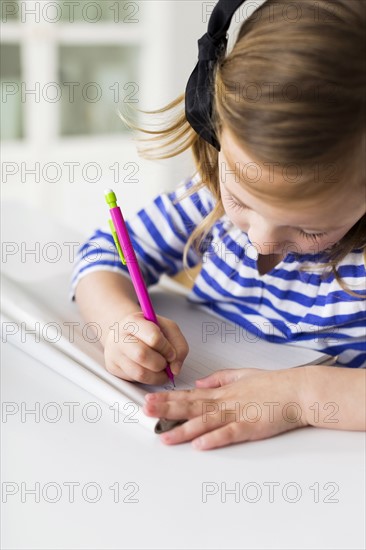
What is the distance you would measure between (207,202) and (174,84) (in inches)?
81.8

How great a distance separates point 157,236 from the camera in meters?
0.98

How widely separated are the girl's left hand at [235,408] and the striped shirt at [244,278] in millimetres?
177

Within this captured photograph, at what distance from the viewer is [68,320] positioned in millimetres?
865

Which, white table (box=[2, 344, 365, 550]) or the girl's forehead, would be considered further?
the girl's forehead

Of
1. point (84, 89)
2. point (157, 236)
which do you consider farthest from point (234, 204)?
point (84, 89)

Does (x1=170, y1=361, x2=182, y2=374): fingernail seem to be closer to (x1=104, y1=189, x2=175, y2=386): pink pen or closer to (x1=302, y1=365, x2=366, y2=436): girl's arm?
(x1=104, y1=189, x2=175, y2=386): pink pen

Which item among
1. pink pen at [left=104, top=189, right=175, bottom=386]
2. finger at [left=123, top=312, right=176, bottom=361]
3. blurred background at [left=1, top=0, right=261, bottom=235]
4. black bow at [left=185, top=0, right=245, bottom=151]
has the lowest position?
blurred background at [left=1, top=0, right=261, bottom=235]

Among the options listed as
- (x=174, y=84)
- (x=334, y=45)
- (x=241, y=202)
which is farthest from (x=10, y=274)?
(x=174, y=84)

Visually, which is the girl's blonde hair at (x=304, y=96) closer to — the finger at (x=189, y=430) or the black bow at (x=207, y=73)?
the black bow at (x=207, y=73)

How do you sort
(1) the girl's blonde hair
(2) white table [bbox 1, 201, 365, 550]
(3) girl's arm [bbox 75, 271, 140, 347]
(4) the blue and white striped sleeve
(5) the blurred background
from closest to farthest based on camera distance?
1. (2) white table [bbox 1, 201, 365, 550]
2. (1) the girl's blonde hair
3. (3) girl's arm [bbox 75, 271, 140, 347]
4. (4) the blue and white striped sleeve
5. (5) the blurred background

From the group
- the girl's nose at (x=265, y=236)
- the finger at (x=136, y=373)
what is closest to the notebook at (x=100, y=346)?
the finger at (x=136, y=373)

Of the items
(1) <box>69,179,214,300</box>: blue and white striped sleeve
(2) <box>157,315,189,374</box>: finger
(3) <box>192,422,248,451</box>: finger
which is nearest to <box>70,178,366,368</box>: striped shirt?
(1) <box>69,179,214,300</box>: blue and white striped sleeve

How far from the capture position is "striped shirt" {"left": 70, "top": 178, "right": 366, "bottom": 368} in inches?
34.0

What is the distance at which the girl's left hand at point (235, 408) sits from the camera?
63 cm
